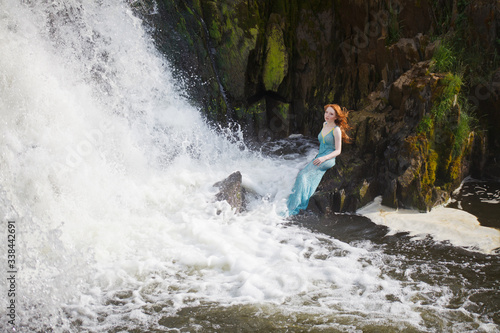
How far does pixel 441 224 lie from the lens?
5199mm

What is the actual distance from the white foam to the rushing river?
0.09 ft

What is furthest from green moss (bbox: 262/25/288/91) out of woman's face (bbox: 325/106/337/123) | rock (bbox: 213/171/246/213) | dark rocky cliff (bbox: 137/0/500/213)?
rock (bbox: 213/171/246/213)

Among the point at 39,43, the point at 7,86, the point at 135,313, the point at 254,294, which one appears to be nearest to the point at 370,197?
the point at 254,294

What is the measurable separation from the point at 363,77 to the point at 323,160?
2849 mm

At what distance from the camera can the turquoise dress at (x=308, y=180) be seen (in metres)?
5.92

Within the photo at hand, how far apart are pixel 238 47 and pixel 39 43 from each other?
373cm

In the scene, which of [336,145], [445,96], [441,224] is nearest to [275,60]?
[336,145]

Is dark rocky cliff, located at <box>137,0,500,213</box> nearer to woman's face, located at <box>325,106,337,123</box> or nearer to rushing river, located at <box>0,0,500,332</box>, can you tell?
rushing river, located at <box>0,0,500,332</box>

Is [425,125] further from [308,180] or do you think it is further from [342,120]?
[308,180]

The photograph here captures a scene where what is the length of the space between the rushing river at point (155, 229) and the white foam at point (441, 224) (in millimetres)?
27

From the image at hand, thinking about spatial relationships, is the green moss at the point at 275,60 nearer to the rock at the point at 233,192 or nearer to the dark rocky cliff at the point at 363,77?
the dark rocky cliff at the point at 363,77

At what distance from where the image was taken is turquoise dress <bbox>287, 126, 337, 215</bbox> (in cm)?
592

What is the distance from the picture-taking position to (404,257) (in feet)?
14.7

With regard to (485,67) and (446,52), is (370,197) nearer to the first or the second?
(446,52)
